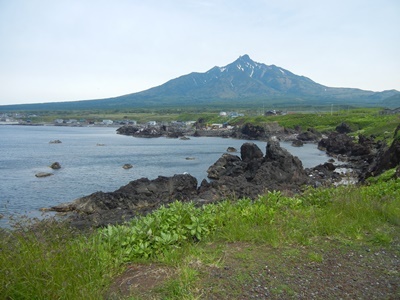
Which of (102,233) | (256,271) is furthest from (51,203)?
(256,271)

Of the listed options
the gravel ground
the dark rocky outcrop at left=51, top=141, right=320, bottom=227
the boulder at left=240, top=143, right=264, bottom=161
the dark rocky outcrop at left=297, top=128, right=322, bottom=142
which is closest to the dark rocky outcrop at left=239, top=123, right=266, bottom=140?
the dark rocky outcrop at left=297, top=128, right=322, bottom=142

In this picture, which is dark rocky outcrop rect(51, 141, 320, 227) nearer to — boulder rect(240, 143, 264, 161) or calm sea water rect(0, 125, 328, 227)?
calm sea water rect(0, 125, 328, 227)

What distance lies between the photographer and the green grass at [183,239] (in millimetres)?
4242

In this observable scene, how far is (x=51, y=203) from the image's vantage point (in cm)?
2848

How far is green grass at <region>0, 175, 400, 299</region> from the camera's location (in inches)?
167

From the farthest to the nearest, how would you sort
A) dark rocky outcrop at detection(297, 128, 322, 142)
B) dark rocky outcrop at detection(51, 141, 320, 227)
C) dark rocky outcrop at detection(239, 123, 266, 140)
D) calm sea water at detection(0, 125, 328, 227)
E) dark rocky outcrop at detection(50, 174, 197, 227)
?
dark rocky outcrop at detection(239, 123, 266, 140) → dark rocky outcrop at detection(297, 128, 322, 142) → calm sea water at detection(0, 125, 328, 227) → dark rocky outcrop at detection(51, 141, 320, 227) → dark rocky outcrop at detection(50, 174, 197, 227)

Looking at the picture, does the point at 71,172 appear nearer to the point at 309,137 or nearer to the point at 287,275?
the point at 287,275

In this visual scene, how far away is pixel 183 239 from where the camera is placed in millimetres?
6320

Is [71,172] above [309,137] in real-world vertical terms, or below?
above

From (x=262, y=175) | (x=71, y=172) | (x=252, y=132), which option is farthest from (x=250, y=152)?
(x=252, y=132)

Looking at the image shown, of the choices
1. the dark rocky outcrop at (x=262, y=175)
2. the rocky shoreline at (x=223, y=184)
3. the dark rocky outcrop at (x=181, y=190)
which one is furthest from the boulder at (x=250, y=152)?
the dark rocky outcrop at (x=181, y=190)

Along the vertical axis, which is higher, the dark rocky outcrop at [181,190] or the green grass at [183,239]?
the green grass at [183,239]

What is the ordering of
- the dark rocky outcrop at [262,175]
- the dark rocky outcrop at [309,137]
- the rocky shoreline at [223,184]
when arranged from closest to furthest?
1. the rocky shoreline at [223,184]
2. the dark rocky outcrop at [262,175]
3. the dark rocky outcrop at [309,137]

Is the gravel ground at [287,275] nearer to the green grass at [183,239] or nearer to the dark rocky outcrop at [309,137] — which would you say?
the green grass at [183,239]
